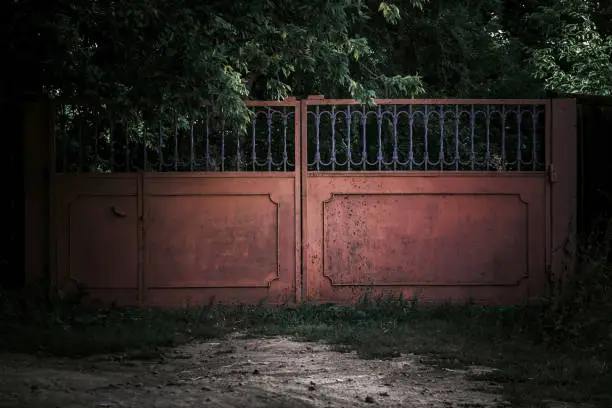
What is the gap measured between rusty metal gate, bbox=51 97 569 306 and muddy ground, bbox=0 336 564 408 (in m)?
1.89

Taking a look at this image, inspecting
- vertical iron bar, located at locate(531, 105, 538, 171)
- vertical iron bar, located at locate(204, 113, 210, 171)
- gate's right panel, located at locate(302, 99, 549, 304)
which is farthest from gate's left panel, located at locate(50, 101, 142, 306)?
vertical iron bar, located at locate(531, 105, 538, 171)

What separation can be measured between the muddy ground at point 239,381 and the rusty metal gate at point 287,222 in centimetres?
189

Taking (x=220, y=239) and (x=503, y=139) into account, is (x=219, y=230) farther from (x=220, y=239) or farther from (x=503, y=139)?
(x=503, y=139)

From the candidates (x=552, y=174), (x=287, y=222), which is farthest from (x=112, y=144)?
(x=552, y=174)

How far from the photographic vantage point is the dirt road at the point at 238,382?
17.8 ft

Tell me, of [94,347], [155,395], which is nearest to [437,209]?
[94,347]

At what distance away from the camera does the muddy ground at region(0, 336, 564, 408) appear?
214 inches

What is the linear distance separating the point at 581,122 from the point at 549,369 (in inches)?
148

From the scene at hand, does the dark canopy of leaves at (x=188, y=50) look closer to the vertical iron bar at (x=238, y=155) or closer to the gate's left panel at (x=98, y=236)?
the vertical iron bar at (x=238, y=155)

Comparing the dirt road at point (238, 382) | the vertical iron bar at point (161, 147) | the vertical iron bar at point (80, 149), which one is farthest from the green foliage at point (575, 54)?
the dirt road at point (238, 382)

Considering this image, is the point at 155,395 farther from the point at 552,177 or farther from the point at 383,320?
the point at 552,177

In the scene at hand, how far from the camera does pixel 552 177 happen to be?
934 centimetres

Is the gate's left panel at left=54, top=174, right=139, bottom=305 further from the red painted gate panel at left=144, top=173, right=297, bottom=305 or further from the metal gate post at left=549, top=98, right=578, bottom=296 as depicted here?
the metal gate post at left=549, top=98, right=578, bottom=296

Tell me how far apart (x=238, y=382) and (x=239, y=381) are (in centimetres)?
4
